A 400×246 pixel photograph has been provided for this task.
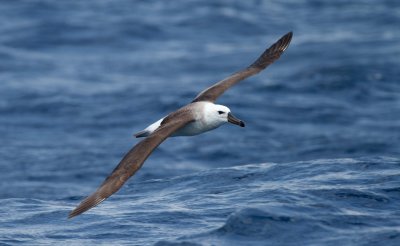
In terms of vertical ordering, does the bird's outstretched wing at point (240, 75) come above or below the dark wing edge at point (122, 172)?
above

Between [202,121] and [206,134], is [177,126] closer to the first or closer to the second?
[202,121]

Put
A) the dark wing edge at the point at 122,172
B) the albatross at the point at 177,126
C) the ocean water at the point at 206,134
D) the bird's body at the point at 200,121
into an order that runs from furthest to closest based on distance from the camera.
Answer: the bird's body at the point at 200,121, the ocean water at the point at 206,134, the albatross at the point at 177,126, the dark wing edge at the point at 122,172

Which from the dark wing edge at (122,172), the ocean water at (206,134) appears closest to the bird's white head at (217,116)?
the ocean water at (206,134)

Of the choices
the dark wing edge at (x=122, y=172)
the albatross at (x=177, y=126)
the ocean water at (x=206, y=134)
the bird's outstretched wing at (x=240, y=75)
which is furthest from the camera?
the bird's outstretched wing at (x=240, y=75)

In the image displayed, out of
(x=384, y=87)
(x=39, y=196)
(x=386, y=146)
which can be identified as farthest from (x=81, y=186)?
(x=384, y=87)

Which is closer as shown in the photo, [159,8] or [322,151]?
[322,151]

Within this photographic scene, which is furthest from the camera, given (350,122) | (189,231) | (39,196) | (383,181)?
(350,122)

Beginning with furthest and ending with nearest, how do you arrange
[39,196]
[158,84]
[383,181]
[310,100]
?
[158,84] < [310,100] < [39,196] < [383,181]

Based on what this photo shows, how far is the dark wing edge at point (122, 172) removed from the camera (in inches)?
374

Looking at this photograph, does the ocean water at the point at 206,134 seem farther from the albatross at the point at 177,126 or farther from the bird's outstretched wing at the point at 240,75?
the bird's outstretched wing at the point at 240,75

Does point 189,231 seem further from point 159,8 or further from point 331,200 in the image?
point 159,8

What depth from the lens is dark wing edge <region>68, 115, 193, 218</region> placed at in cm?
950

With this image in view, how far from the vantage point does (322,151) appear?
1836 centimetres

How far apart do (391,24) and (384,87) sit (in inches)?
288
